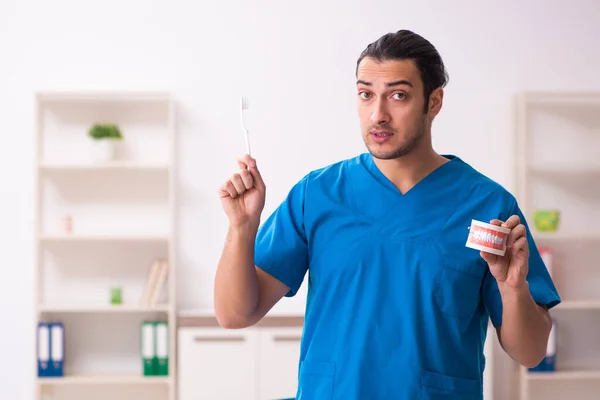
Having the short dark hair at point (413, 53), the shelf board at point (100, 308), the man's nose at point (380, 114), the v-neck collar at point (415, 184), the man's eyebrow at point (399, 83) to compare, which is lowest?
the shelf board at point (100, 308)

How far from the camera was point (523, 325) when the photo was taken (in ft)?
5.06

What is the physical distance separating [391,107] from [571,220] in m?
2.98

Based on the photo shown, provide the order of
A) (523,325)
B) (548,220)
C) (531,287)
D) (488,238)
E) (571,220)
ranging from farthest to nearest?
(571,220), (548,220), (531,287), (523,325), (488,238)

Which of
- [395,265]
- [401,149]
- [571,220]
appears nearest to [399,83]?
[401,149]

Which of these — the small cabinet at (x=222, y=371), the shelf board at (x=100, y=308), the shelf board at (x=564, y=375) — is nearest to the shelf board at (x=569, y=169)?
the shelf board at (x=564, y=375)

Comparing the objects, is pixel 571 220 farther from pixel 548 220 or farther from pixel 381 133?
pixel 381 133

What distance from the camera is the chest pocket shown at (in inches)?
60.5

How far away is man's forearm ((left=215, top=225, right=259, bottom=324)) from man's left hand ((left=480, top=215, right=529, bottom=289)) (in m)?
0.43

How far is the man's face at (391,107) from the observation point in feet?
5.16

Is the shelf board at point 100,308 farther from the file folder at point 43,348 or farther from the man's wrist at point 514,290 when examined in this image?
the man's wrist at point 514,290

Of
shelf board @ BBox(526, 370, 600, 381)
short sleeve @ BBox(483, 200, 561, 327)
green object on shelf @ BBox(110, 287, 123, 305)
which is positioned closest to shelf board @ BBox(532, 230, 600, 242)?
shelf board @ BBox(526, 370, 600, 381)

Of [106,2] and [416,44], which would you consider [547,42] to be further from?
[416,44]

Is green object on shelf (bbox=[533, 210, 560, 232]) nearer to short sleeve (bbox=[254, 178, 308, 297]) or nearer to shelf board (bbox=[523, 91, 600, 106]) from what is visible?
shelf board (bbox=[523, 91, 600, 106])

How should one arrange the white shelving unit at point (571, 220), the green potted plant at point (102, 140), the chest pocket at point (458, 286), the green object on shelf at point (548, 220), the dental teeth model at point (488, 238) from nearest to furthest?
the dental teeth model at point (488, 238) < the chest pocket at point (458, 286) < the green potted plant at point (102, 140) < the green object on shelf at point (548, 220) < the white shelving unit at point (571, 220)
